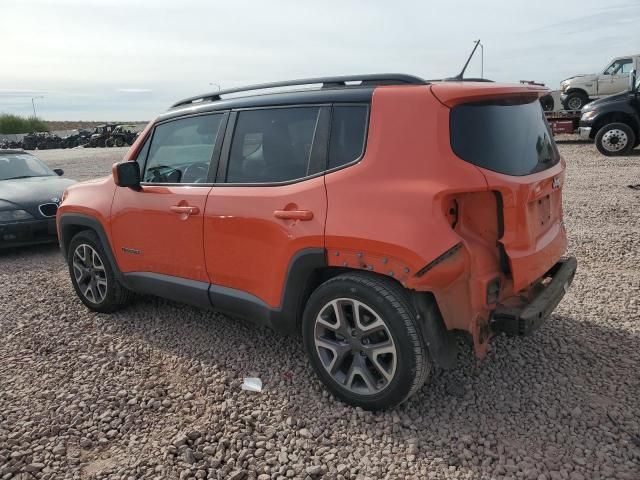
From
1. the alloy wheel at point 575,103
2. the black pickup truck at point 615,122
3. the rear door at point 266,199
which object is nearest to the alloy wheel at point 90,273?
the rear door at point 266,199

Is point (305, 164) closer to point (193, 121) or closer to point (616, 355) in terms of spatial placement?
point (193, 121)

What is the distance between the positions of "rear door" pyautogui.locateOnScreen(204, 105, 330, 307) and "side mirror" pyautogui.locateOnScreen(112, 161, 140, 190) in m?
0.86

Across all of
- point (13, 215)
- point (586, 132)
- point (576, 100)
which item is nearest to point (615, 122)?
point (586, 132)

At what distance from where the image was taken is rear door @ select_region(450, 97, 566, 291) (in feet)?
8.77

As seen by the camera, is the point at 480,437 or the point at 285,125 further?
the point at 285,125

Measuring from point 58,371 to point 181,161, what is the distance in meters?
1.75

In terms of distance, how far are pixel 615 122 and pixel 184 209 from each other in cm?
1279

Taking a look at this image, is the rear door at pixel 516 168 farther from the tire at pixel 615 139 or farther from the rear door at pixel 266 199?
the tire at pixel 615 139

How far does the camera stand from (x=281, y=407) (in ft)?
10.2

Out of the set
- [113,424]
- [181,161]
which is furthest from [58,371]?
[181,161]

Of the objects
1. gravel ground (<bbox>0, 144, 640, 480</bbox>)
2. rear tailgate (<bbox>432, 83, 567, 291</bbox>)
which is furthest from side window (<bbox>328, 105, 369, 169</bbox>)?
gravel ground (<bbox>0, 144, 640, 480</bbox>)

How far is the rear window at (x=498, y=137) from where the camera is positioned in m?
2.69

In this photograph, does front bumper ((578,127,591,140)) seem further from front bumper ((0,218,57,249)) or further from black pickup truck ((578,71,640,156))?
front bumper ((0,218,57,249))

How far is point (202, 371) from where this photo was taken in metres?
3.59
